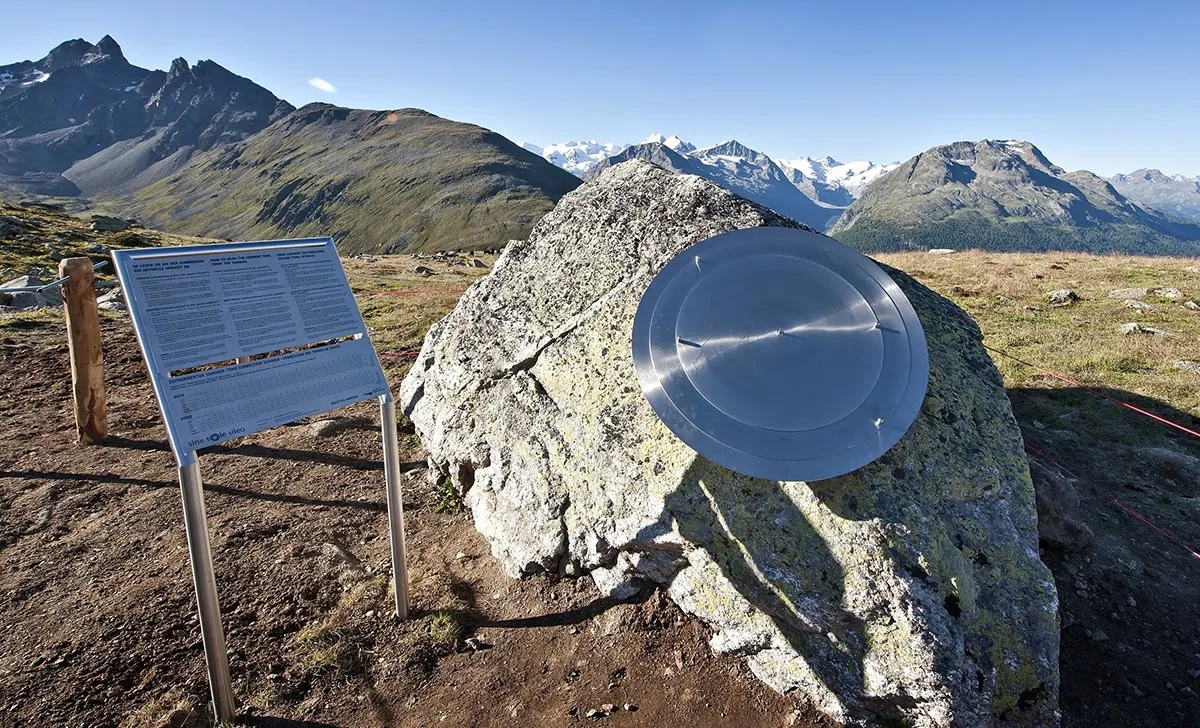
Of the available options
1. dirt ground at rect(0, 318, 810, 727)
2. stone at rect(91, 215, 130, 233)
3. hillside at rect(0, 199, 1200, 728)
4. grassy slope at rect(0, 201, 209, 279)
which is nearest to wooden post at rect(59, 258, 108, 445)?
hillside at rect(0, 199, 1200, 728)

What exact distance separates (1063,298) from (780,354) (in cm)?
1733

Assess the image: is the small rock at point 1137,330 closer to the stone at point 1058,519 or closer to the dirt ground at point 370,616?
the dirt ground at point 370,616

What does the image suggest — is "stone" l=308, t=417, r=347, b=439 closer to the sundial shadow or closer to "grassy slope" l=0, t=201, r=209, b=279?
the sundial shadow

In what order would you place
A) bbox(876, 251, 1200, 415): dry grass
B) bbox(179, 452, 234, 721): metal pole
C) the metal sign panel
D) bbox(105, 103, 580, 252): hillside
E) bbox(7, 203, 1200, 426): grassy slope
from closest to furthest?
1. bbox(179, 452, 234, 721): metal pole
2. the metal sign panel
3. bbox(876, 251, 1200, 415): dry grass
4. bbox(7, 203, 1200, 426): grassy slope
5. bbox(105, 103, 580, 252): hillside

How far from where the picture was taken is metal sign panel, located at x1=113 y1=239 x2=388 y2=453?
395 cm

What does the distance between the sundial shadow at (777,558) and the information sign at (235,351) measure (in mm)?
2526

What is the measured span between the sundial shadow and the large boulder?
0.01 m

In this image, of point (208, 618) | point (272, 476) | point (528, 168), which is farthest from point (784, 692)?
point (528, 168)

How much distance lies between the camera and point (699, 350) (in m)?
4.58

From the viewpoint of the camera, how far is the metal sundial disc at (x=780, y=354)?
4164 millimetres

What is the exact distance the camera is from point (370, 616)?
5234 mm

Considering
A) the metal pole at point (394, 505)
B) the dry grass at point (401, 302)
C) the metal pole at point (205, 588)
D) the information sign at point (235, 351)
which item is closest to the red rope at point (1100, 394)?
the metal pole at point (394, 505)

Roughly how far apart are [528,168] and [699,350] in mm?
187961

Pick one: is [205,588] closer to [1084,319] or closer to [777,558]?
[777,558]
